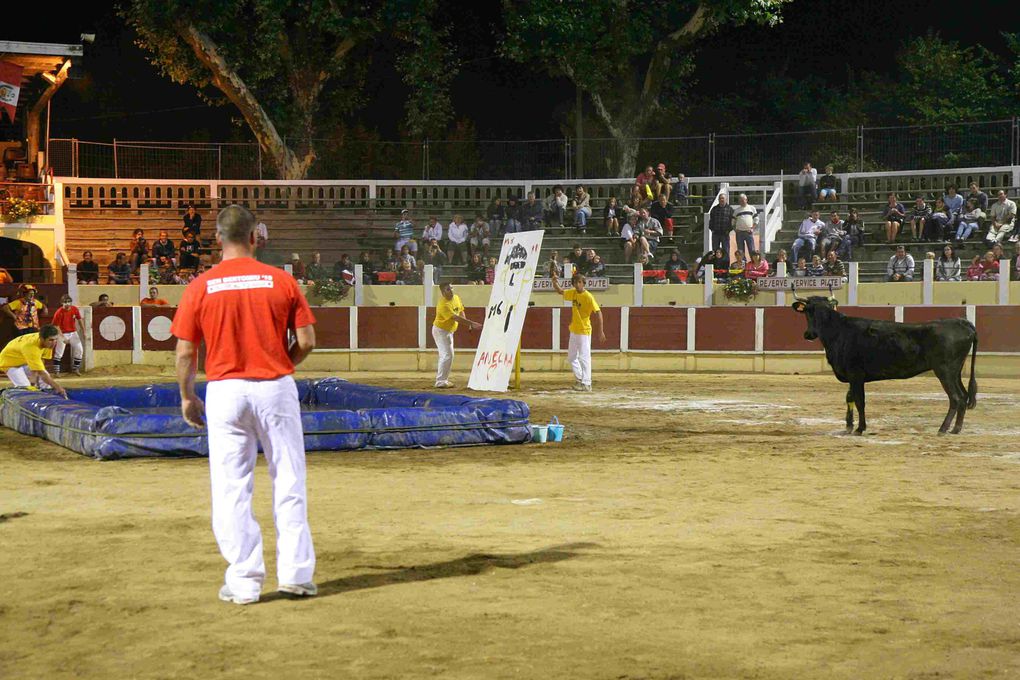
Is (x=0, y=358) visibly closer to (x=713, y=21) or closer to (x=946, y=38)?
(x=713, y=21)

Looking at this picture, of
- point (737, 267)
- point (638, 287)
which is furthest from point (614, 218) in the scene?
point (737, 267)

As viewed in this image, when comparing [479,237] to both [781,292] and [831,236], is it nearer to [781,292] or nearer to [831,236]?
[781,292]

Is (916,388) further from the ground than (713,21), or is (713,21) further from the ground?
(713,21)

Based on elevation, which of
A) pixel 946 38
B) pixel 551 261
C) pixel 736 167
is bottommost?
pixel 551 261

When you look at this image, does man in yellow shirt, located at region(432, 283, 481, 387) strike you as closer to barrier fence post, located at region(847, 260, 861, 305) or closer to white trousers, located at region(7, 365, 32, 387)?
white trousers, located at region(7, 365, 32, 387)

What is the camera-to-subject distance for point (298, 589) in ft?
21.1

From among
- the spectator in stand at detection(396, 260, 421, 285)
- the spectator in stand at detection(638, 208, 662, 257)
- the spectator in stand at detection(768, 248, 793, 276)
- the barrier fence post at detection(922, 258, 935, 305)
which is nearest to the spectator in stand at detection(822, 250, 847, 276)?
the spectator in stand at detection(768, 248, 793, 276)

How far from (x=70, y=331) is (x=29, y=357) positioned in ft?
36.3

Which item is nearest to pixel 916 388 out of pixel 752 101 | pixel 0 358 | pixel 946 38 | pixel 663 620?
pixel 0 358

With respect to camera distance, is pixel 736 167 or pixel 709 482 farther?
pixel 736 167

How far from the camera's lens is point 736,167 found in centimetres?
3634

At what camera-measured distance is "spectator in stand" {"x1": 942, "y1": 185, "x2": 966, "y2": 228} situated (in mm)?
28000

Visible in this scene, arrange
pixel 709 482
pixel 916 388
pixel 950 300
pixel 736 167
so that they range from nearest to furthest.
A: pixel 709 482, pixel 916 388, pixel 950 300, pixel 736 167

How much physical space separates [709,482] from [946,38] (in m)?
43.7
